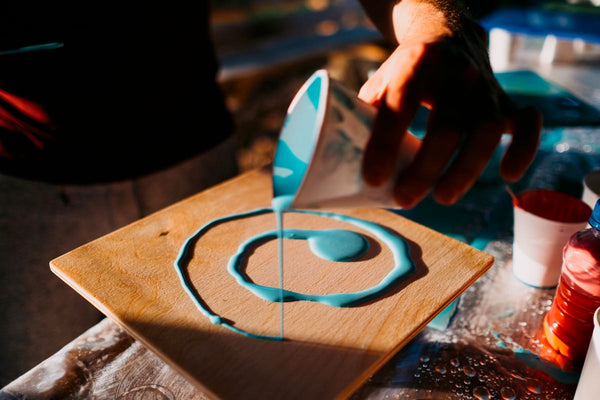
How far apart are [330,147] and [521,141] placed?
0.31 metres

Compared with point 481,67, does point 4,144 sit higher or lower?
lower

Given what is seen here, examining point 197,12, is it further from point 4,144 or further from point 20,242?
point 20,242

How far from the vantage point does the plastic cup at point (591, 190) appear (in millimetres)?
875

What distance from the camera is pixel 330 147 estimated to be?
1.73 ft

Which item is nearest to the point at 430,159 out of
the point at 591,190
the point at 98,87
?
the point at 591,190

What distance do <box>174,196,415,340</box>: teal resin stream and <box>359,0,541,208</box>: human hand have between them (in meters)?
0.18

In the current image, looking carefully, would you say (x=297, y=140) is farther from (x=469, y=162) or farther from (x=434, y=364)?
(x=434, y=364)

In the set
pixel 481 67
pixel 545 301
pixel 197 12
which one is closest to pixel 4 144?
pixel 197 12

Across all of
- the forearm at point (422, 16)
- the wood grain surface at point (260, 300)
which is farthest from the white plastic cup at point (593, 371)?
the forearm at point (422, 16)

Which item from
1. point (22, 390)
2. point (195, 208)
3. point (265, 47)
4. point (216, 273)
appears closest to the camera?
point (22, 390)

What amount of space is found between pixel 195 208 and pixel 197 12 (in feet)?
1.84

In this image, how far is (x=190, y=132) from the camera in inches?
48.4

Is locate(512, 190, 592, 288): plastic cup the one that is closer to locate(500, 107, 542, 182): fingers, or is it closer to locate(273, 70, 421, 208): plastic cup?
locate(500, 107, 542, 182): fingers

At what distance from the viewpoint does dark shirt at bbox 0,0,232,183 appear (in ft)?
3.22
